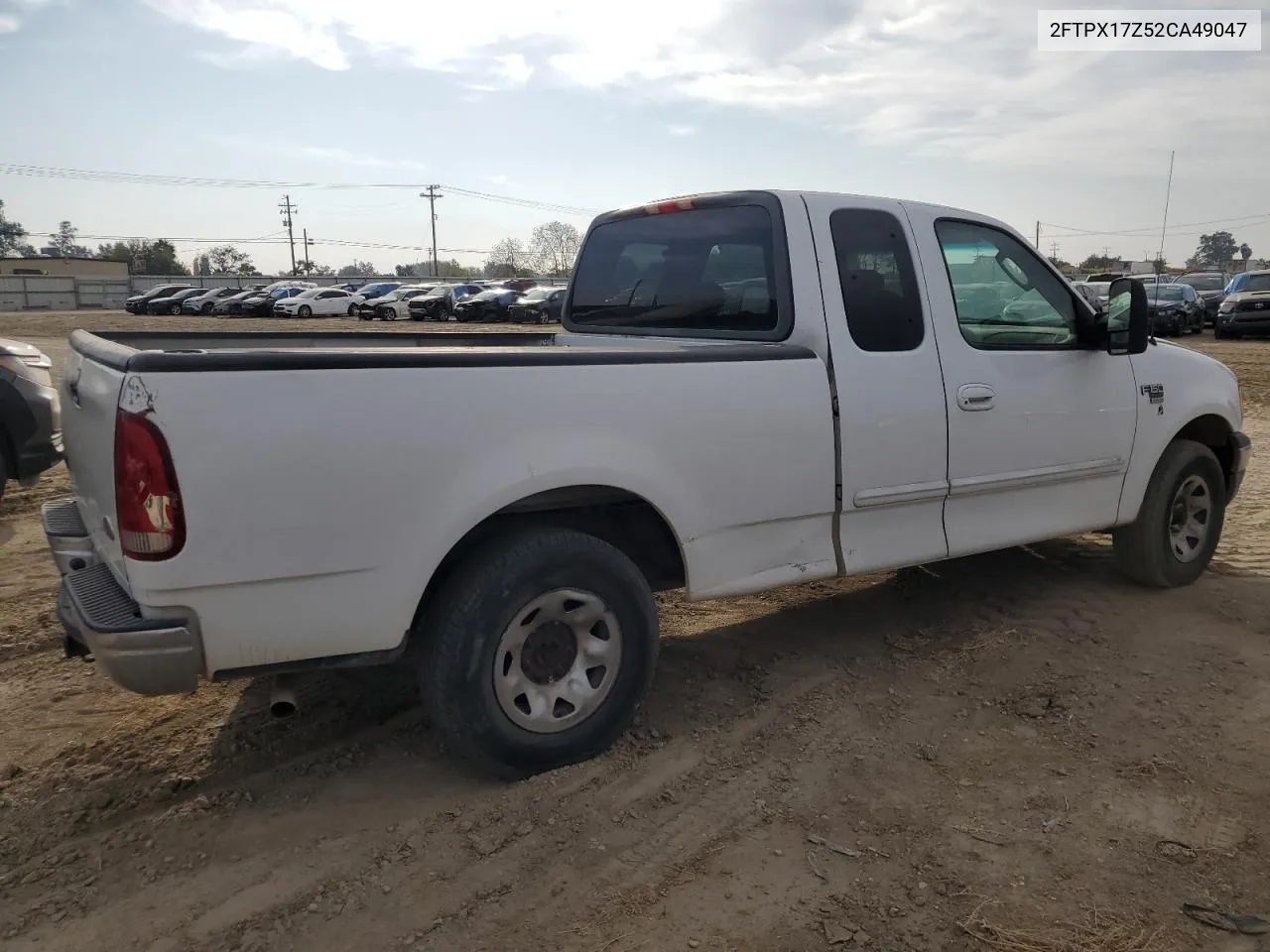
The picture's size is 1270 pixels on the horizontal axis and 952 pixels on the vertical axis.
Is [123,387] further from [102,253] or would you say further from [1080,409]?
[102,253]

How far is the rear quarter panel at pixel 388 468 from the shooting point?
8.77 ft

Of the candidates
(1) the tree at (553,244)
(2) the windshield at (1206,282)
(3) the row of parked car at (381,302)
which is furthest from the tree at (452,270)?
(2) the windshield at (1206,282)

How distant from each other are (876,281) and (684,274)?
34.5 inches

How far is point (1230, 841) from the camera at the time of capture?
3.03 metres

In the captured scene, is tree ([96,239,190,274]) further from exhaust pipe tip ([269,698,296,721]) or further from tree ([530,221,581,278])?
exhaust pipe tip ([269,698,296,721])

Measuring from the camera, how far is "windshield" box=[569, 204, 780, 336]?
160 inches

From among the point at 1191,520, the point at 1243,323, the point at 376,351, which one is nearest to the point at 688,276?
the point at 376,351

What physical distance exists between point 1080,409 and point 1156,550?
1114mm

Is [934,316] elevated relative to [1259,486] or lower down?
elevated

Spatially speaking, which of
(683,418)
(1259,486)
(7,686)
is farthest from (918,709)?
(1259,486)

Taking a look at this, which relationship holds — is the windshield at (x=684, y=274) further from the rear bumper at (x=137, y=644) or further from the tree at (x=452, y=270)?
the tree at (x=452, y=270)

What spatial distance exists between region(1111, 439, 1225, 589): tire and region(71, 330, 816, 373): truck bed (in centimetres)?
257

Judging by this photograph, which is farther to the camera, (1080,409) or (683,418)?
(1080,409)

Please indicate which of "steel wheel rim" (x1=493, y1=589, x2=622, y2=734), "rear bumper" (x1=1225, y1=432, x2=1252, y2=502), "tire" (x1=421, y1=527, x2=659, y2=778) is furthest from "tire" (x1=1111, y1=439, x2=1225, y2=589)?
"steel wheel rim" (x1=493, y1=589, x2=622, y2=734)
